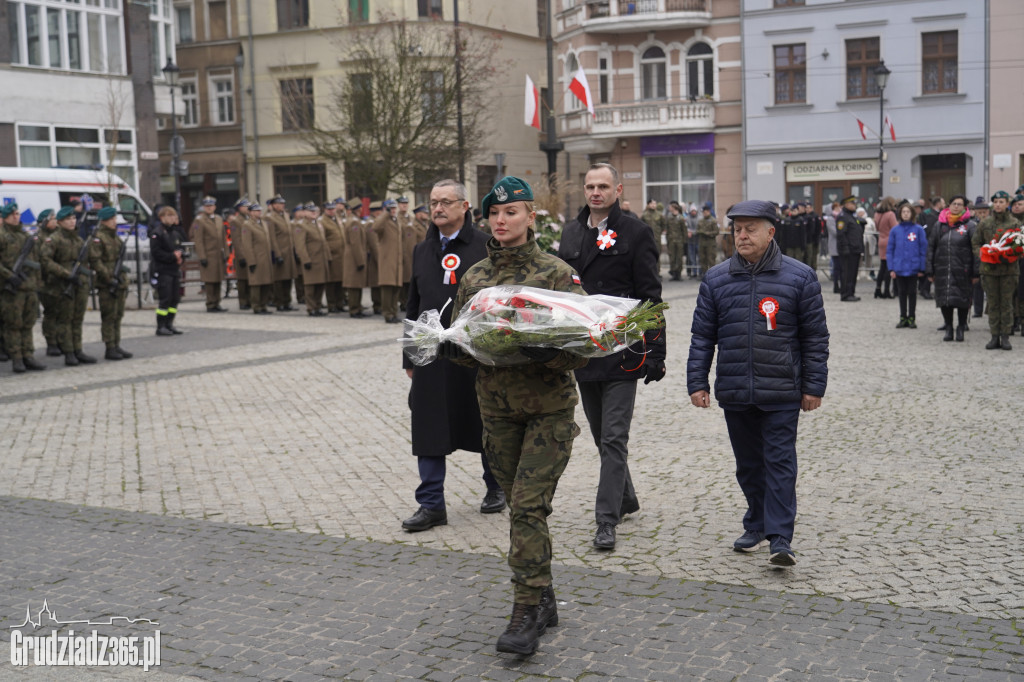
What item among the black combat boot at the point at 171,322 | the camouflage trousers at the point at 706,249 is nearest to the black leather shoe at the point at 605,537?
the black combat boot at the point at 171,322

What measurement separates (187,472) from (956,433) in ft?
20.1

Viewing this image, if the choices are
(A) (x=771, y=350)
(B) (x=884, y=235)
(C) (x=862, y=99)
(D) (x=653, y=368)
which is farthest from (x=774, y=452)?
(C) (x=862, y=99)

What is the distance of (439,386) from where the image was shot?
697 centimetres

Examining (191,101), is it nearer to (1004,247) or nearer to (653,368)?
(1004,247)

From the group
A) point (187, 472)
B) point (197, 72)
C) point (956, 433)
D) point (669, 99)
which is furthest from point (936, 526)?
point (197, 72)

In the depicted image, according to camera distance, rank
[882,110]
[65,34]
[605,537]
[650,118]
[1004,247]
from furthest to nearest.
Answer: [650,118], [882,110], [65,34], [1004,247], [605,537]

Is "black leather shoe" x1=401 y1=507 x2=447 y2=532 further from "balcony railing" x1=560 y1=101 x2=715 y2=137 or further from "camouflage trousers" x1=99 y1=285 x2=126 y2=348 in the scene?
"balcony railing" x1=560 y1=101 x2=715 y2=137

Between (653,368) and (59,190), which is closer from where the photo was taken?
(653,368)

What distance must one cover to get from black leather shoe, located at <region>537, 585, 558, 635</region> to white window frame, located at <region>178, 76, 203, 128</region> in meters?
46.4

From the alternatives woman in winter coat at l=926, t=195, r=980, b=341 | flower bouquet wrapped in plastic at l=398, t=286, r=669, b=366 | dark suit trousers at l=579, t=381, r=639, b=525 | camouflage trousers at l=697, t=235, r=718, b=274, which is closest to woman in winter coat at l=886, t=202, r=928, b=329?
woman in winter coat at l=926, t=195, r=980, b=341

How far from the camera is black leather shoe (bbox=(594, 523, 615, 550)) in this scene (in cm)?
633

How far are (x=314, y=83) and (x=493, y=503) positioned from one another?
136ft

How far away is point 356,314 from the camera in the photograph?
22078mm

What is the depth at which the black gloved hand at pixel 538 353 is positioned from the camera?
15.8ft
